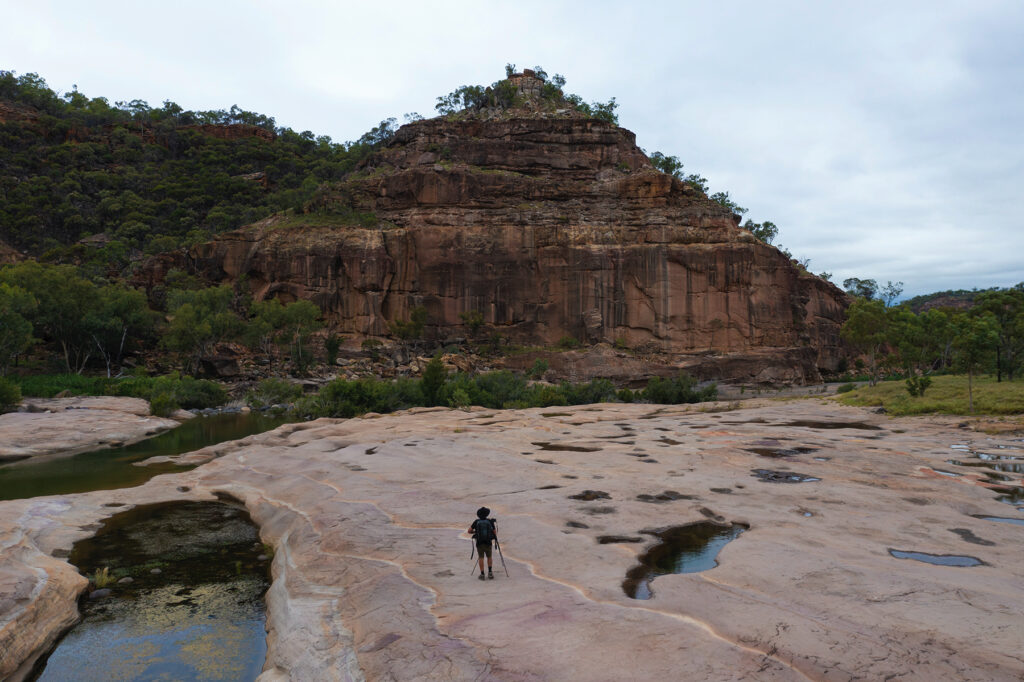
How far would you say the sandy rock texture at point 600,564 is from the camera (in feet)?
20.3

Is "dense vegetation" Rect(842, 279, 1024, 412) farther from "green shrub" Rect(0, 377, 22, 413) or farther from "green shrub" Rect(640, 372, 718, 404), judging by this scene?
"green shrub" Rect(0, 377, 22, 413)

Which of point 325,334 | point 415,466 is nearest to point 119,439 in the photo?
point 415,466

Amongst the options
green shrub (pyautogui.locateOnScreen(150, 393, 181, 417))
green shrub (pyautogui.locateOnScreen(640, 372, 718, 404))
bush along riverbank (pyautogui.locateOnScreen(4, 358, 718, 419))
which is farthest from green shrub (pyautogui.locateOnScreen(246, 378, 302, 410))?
green shrub (pyautogui.locateOnScreen(640, 372, 718, 404))

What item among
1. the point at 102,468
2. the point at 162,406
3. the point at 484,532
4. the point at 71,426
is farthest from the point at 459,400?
the point at 484,532

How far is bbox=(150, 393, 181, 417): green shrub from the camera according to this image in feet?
122

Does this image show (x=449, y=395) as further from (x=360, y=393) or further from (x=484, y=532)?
(x=484, y=532)

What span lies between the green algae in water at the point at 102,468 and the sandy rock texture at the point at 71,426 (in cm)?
87

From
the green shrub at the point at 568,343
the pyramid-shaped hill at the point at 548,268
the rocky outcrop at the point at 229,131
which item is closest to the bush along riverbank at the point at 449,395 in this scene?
the green shrub at the point at 568,343

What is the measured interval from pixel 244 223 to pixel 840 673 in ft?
306

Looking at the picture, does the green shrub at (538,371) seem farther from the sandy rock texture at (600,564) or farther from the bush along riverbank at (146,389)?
the sandy rock texture at (600,564)

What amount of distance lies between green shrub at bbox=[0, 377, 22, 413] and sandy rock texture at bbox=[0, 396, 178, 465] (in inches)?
34.0

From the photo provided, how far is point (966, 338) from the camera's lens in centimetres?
2795

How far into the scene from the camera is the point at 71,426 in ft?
95.8

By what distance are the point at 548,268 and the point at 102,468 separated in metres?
54.7
